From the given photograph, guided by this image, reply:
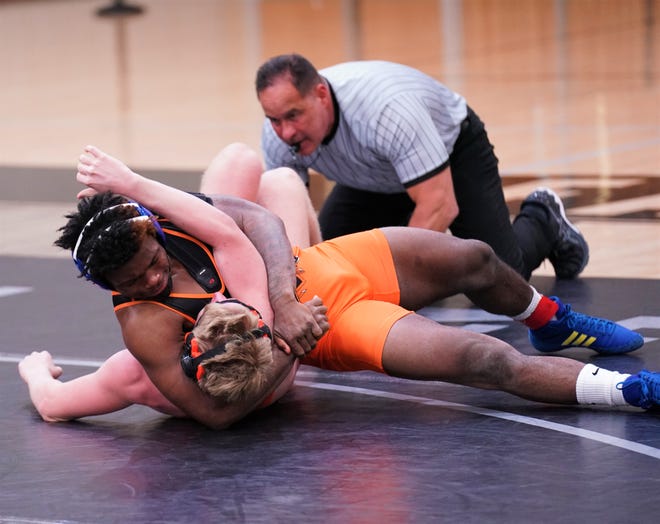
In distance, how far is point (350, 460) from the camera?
3.45 m

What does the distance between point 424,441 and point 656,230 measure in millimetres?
3119

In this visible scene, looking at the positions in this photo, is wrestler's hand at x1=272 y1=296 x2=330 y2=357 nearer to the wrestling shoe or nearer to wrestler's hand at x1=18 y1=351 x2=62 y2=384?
wrestler's hand at x1=18 y1=351 x2=62 y2=384

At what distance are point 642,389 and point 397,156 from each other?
1.72m

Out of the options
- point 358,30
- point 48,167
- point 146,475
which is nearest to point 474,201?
point 146,475

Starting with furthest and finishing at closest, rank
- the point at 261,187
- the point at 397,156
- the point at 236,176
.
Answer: the point at 397,156
the point at 261,187
the point at 236,176

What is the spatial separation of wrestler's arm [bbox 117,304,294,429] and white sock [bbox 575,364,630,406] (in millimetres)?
790

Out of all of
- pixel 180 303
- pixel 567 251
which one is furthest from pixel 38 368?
pixel 567 251

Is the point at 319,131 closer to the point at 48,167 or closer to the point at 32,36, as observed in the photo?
the point at 48,167

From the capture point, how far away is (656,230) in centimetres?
638

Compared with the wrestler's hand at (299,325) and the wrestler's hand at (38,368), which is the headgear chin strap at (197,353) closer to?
the wrestler's hand at (299,325)

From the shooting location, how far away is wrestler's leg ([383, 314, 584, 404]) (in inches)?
143

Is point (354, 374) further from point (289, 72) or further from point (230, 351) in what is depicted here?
point (289, 72)

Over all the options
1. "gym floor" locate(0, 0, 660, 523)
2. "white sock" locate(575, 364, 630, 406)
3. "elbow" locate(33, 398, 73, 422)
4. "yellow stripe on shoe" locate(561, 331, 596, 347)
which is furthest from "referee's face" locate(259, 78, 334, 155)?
"white sock" locate(575, 364, 630, 406)

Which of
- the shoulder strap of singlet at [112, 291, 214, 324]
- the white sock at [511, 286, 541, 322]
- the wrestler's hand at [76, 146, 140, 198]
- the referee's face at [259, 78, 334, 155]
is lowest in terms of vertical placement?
the white sock at [511, 286, 541, 322]
